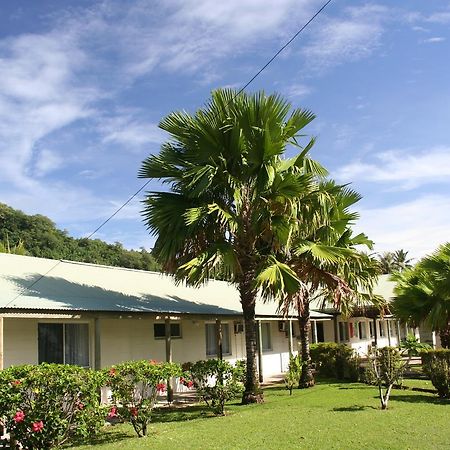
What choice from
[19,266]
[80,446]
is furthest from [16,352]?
[80,446]

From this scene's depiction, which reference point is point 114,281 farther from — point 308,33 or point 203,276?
point 308,33

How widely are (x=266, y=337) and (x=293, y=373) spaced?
23.5 feet

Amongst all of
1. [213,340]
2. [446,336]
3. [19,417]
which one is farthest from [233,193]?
[446,336]

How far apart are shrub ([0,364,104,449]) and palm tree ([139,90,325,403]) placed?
4316 mm

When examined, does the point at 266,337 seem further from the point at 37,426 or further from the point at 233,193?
the point at 37,426

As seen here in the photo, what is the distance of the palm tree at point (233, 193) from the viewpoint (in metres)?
13.3

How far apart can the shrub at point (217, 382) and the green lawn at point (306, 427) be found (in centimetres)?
39

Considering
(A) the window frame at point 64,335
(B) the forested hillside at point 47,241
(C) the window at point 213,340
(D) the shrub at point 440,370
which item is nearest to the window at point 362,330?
(C) the window at point 213,340

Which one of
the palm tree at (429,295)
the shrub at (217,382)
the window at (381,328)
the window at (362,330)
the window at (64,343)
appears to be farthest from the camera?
the window at (381,328)

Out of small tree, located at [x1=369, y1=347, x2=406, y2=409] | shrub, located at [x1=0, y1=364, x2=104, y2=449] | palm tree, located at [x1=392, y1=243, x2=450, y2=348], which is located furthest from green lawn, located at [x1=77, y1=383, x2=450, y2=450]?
palm tree, located at [x1=392, y1=243, x2=450, y2=348]

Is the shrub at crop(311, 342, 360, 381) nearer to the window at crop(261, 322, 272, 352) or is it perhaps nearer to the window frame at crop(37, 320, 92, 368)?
the window at crop(261, 322, 272, 352)

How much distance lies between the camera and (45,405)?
9078 mm

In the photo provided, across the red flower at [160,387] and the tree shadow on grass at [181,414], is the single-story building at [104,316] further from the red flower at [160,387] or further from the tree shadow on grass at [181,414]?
the red flower at [160,387]

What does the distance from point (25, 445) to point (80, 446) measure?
3.75ft
